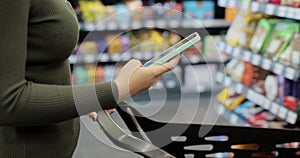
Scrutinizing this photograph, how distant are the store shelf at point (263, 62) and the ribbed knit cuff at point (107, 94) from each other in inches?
68.3

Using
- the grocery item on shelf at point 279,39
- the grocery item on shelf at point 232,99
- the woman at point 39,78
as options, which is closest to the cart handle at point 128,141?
the woman at point 39,78

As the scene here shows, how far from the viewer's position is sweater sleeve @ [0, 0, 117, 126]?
A: 0.82 m

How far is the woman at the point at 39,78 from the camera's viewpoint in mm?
830

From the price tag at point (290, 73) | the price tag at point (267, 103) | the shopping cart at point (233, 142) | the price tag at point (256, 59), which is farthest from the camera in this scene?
the price tag at point (256, 59)

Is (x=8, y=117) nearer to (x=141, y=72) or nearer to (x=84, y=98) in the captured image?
(x=84, y=98)

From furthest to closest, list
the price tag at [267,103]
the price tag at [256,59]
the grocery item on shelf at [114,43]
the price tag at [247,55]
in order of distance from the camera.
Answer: the price tag at [247,55]
the price tag at [256,59]
the price tag at [267,103]
the grocery item on shelf at [114,43]

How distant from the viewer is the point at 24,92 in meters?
0.84

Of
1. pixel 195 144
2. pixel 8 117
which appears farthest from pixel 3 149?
pixel 195 144

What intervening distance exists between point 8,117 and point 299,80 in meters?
2.04

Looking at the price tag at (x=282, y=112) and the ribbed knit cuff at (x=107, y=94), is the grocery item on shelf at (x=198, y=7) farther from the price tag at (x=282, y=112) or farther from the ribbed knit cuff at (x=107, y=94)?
the ribbed knit cuff at (x=107, y=94)

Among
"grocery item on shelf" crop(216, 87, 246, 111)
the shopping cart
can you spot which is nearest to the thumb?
the shopping cart

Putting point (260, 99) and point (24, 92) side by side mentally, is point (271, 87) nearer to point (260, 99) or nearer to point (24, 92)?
point (260, 99)

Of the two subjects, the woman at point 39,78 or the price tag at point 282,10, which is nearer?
the woman at point 39,78

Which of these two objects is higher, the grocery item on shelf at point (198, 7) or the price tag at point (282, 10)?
the price tag at point (282, 10)
